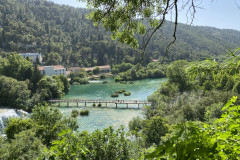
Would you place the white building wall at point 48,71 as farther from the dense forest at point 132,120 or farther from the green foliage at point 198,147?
the green foliage at point 198,147

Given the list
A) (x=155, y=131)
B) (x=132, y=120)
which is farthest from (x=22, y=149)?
(x=132, y=120)

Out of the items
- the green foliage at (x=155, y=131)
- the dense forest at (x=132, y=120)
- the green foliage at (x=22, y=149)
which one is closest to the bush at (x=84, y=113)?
the dense forest at (x=132, y=120)

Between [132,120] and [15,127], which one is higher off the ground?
[15,127]

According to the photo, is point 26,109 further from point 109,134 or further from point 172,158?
point 172,158

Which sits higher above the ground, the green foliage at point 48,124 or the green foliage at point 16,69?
the green foliage at point 16,69

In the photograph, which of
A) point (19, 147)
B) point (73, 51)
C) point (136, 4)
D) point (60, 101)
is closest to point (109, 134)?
point (136, 4)

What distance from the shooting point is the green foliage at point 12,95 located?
3146cm

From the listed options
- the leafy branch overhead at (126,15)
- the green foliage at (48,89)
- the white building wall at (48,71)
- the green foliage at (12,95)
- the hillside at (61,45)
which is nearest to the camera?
the leafy branch overhead at (126,15)

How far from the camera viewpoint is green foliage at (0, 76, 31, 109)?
103ft

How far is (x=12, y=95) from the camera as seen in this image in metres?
32.0

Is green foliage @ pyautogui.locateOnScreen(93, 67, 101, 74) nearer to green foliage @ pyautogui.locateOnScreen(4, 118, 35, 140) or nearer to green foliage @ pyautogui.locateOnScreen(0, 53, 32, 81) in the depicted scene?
green foliage @ pyautogui.locateOnScreen(0, 53, 32, 81)

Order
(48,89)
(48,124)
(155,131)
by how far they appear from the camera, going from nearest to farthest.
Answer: (155,131) < (48,124) < (48,89)

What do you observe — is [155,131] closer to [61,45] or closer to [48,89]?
[48,89]

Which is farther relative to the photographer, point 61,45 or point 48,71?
point 61,45
